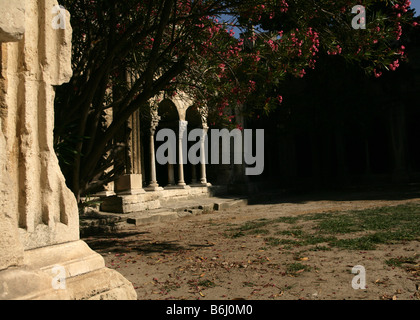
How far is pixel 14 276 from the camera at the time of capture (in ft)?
5.70

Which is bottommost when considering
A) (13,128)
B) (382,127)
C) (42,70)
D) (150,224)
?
(150,224)

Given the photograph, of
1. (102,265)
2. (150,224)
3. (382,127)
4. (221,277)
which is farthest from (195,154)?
(102,265)

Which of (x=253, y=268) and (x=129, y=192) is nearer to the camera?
(x=253, y=268)

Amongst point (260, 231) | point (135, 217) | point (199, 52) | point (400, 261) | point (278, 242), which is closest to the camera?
point (400, 261)

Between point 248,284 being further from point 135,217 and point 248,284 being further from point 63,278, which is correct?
point 135,217

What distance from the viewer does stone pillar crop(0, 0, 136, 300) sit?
177cm

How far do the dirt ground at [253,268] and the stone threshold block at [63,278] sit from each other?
3.97 ft

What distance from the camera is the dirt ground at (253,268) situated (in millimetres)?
3298

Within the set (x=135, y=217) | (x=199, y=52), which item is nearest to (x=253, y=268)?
(x=199, y=52)

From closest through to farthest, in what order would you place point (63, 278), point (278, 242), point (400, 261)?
point (63, 278) < point (400, 261) < point (278, 242)

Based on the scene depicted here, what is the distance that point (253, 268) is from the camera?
4.24 meters

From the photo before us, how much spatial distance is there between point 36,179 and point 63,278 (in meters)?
0.56

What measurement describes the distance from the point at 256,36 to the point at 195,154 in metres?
9.11
